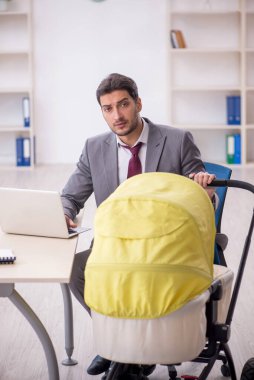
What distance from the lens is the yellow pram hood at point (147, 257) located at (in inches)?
92.4

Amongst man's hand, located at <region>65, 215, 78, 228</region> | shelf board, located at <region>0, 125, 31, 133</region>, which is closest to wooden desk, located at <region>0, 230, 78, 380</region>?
man's hand, located at <region>65, 215, 78, 228</region>

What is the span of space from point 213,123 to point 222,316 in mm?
6776

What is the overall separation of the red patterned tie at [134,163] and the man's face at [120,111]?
0.09m

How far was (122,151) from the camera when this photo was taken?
3.58 metres

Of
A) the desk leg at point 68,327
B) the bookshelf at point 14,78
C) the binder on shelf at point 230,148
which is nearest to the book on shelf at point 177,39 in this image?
the binder on shelf at point 230,148

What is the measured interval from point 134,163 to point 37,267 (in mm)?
959

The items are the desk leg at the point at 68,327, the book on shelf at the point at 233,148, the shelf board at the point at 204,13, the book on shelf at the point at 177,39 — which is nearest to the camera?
the desk leg at the point at 68,327

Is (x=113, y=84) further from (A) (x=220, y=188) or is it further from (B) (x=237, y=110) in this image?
(B) (x=237, y=110)

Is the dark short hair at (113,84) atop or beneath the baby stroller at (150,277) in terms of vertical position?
atop

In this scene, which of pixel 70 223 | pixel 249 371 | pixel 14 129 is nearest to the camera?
pixel 249 371

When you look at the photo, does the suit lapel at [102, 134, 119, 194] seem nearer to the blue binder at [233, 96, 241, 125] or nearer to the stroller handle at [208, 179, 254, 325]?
the stroller handle at [208, 179, 254, 325]

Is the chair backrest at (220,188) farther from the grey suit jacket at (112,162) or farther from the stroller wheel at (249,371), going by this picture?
the stroller wheel at (249,371)

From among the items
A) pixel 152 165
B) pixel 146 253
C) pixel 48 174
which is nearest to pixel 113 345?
pixel 146 253

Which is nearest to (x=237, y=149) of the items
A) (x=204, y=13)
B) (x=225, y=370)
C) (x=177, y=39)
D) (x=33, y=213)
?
(x=177, y=39)
